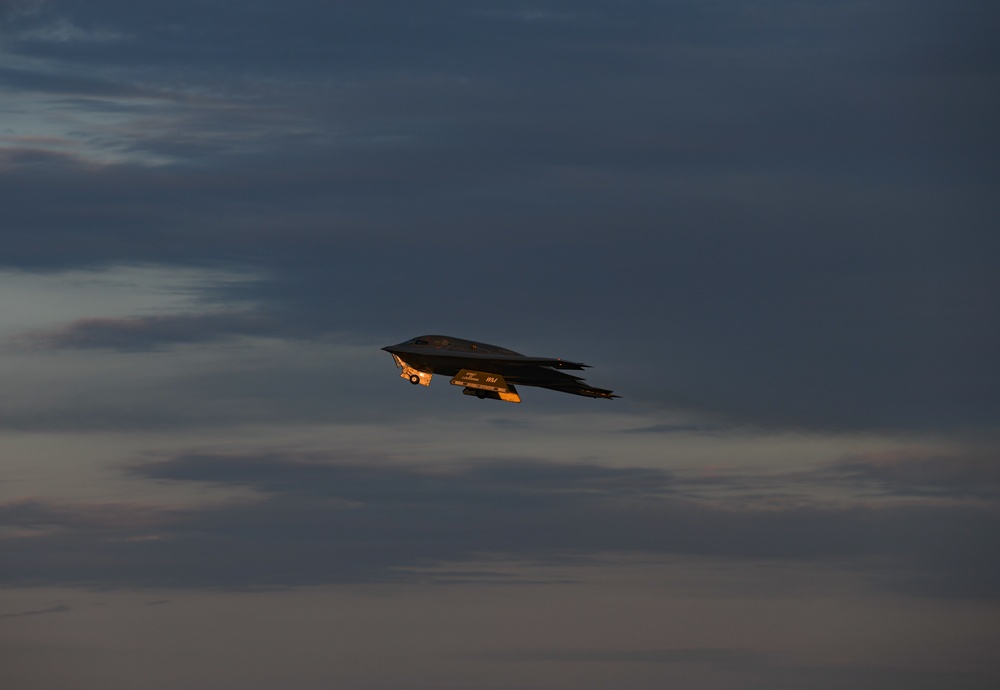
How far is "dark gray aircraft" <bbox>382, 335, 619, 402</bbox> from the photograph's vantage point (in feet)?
482

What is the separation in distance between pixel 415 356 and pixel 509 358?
1153cm

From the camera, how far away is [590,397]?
153500mm

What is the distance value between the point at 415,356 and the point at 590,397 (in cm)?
1736

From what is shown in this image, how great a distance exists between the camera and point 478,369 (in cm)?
14900

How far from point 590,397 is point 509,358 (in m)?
12.3

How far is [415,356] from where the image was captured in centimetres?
15212

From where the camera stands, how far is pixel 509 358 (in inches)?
5704

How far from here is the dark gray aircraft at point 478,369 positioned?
147 meters
